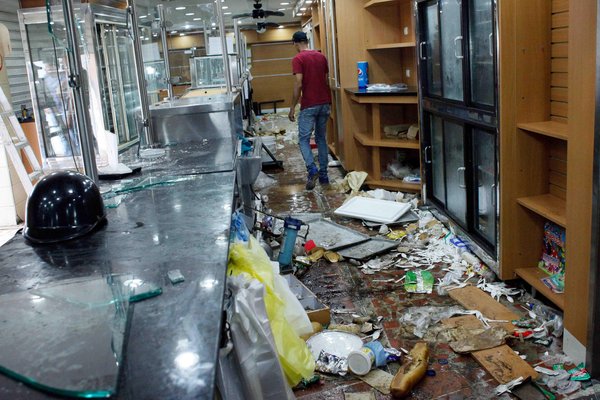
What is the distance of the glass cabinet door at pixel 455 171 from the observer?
4.40 m

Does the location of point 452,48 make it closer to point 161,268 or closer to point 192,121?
point 192,121

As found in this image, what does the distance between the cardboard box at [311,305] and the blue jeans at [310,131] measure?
11.4 feet

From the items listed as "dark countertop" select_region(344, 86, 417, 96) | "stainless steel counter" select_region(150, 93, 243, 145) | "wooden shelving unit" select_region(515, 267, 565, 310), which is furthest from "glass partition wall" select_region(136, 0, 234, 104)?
"wooden shelving unit" select_region(515, 267, 565, 310)

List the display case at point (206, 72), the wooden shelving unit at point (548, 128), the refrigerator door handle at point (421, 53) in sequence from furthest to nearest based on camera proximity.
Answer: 1. the display case at point (206, 72)
2. the refrigerator door handle at point (421, 53)
3. the wooden shelving unit at point (548, 128)

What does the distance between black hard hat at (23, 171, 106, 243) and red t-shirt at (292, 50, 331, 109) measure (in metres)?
4.77

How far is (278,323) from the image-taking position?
7.37 feet

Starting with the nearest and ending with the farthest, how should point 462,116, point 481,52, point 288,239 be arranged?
point 481,52 < point 288,239 < point 462,116

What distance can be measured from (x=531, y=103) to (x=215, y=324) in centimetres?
256

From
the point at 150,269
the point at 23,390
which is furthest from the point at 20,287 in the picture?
the point at 23,390

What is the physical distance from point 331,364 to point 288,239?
4.23ft

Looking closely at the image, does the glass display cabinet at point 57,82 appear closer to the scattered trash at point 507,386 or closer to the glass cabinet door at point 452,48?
the glass cabinet door at point 452,48

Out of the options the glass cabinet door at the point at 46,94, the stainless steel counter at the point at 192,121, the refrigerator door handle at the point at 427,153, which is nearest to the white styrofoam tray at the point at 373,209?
the refrigerator door handle at the point at 427,153

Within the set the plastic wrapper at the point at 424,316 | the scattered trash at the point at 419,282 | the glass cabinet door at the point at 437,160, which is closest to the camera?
the plastic wrapper at the point at 424,316

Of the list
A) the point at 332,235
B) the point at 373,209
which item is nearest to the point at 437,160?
the point at 373,209
